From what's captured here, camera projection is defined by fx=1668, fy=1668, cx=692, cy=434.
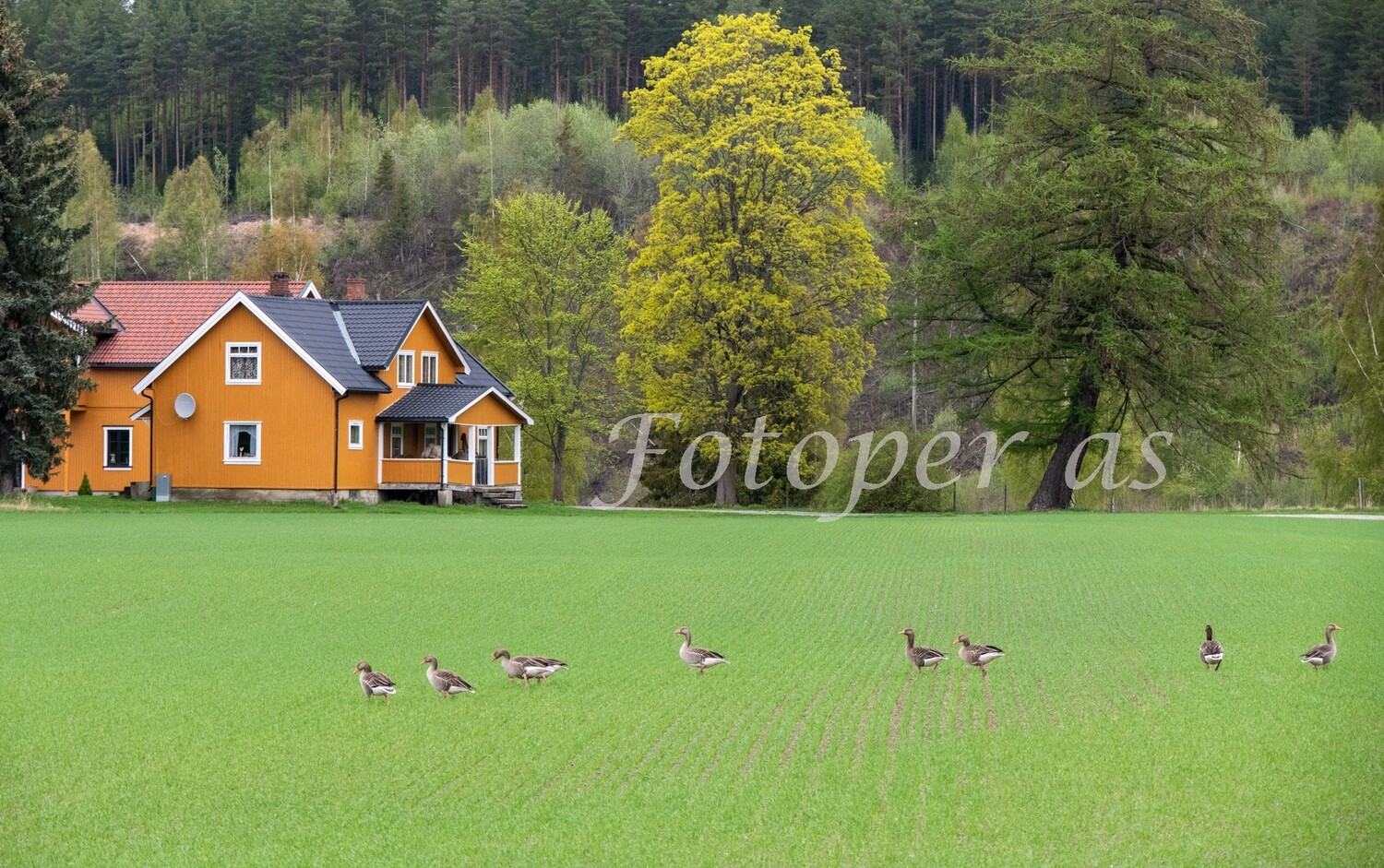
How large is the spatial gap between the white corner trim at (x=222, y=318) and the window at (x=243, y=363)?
393 millimetres

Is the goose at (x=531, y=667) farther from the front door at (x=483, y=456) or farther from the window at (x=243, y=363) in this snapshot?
the front door at (x=483, y=456)

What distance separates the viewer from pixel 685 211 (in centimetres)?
5950

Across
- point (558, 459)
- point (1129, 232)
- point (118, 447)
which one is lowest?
point (558, 459)

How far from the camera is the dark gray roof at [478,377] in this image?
6756cm

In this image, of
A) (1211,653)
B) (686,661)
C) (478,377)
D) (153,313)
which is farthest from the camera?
(478,377)

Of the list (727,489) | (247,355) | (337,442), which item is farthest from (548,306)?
(247,355)

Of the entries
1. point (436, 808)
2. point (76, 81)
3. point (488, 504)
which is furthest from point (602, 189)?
point (436, 808)

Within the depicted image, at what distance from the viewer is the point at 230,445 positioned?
5916 centimetres

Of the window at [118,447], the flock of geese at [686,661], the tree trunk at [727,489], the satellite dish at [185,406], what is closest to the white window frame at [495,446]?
the tree trunk at [727,489]

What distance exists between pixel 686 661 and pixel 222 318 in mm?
44015

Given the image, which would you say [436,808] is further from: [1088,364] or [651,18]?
[651,18]

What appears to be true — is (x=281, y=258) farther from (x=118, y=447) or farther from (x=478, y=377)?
(x=118, y=447)

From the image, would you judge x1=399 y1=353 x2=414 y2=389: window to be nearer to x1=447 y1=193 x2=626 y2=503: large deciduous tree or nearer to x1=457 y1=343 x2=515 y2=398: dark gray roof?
x1=457 y1=343 x2=515 y2=398: dark gray roof

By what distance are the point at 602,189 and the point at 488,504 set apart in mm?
67832
